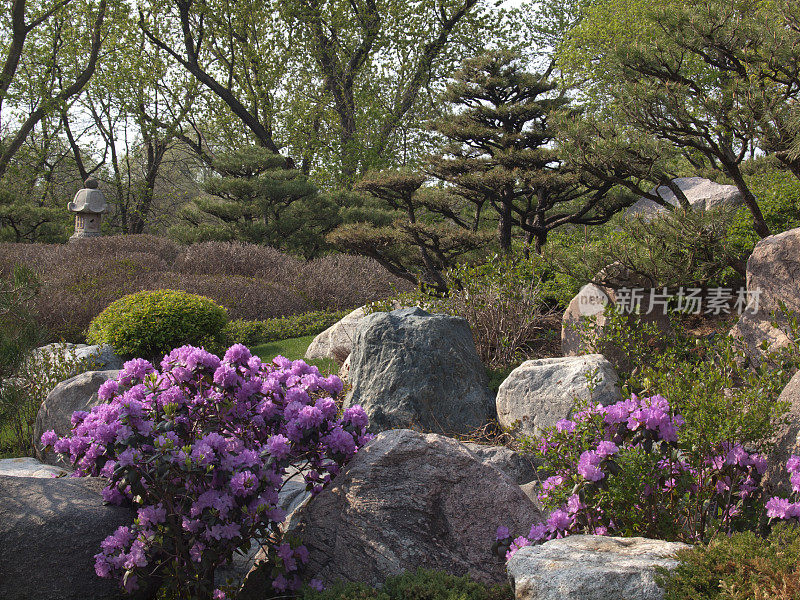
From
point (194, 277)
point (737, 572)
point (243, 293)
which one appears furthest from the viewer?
point (194, 277)

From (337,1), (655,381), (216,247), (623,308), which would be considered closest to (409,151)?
(337,1)

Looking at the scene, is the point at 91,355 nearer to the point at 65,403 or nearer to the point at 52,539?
the point at 65,403

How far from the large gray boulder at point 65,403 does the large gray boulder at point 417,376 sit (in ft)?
7.57

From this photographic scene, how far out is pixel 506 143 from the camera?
8164mm

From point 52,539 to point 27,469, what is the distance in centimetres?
218

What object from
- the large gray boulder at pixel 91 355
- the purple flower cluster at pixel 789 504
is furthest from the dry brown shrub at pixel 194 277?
the purple flower cluster at pixel 789 504

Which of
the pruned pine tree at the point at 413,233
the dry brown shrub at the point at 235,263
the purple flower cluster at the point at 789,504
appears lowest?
the purple flower cluster at the point at 789,504

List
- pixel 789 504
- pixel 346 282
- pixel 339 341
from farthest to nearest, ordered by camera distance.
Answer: pixel 346 282 < pixel 339 341 < pixel 789 504

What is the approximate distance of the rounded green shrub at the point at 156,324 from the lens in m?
7.76

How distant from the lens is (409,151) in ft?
80.8

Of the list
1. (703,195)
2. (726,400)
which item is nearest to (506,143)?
(703,195)

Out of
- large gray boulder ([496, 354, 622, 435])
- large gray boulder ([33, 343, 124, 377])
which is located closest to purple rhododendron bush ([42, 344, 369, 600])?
large gray boulder ([496, 354, 622, 435])

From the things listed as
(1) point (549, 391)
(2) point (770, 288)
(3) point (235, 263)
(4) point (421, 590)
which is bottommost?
(4) point (421, 590)

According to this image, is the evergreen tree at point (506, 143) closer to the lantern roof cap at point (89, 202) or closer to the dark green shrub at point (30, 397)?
the dark green shrub at point (30, 397)
